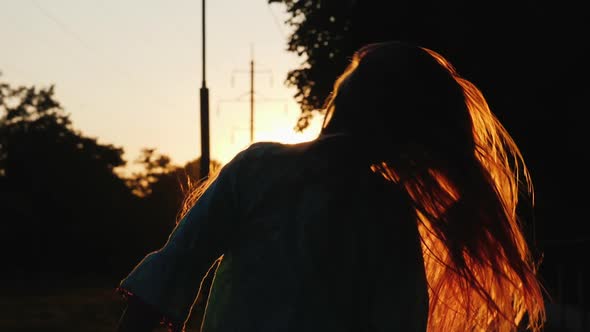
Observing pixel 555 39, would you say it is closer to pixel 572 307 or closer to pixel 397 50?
pixel 572 307

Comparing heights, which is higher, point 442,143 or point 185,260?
point 442,143

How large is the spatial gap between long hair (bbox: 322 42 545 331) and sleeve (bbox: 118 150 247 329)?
0.34 m

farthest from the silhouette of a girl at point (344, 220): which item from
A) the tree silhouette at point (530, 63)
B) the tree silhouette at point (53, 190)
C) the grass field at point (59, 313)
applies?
the tree silhouette at point (53, 190)

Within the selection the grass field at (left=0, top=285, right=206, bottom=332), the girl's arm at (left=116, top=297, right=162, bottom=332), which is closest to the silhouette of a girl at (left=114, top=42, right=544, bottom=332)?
the girl's arm at (left=116, top=297, right=162, bottom=332)

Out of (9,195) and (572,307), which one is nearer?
(572,307)

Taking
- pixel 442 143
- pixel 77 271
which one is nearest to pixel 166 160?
pixel 77 271

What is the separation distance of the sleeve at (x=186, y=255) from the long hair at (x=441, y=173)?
13.3 inches

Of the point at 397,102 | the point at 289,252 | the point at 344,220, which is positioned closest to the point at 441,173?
the point at 397,102

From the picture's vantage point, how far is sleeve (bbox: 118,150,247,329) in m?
2.12

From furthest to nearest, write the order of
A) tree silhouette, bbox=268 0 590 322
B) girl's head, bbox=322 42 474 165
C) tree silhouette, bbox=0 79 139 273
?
1. tree silhouette, bbox=0 79 139 273
2. tree silhouette, bbox=268 0 590 322
3. girl's head, bbox=322 42 474 165

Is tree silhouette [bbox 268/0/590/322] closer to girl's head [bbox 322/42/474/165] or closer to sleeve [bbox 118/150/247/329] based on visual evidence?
girl's head [bbox 322/42/474/165]

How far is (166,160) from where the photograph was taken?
12800cm

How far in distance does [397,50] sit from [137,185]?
123 m

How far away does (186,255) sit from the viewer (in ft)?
7.02
